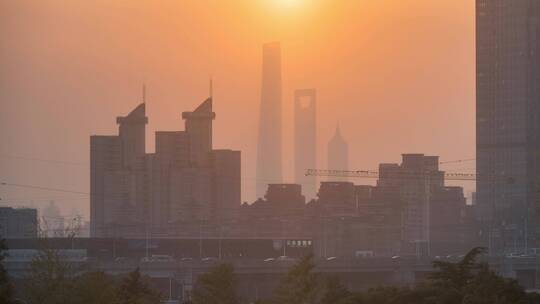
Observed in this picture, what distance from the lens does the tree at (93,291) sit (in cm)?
7556

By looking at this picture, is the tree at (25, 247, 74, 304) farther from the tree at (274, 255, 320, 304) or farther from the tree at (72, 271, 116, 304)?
the tree at (274, 255, 320, 304)

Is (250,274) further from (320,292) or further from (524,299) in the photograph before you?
(524,299)

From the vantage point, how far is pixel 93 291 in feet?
255

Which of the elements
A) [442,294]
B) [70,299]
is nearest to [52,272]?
[70,299]

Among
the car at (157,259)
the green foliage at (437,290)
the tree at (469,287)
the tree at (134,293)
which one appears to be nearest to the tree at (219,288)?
the tree at (134,293)

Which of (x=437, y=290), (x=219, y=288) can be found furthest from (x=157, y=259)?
(x=437, y=290)

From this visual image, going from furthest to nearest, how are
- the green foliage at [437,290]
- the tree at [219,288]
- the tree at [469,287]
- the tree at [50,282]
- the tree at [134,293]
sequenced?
1. the tree at [219,288]
2. the tree at [134,293]
3. the tree at [50,282]
4. the green foliage at [437,290]
5. the tree at [469,287]

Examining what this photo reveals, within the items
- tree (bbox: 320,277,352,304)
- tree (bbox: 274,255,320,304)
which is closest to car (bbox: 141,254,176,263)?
tree (bbox: 320,277,352,304)

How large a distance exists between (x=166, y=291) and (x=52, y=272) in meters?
82.7

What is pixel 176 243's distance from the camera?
193 meters

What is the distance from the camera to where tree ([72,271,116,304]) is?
75.6 metres

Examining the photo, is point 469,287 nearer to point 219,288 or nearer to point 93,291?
point 219,288

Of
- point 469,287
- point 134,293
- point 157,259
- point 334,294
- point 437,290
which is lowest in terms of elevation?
point 334,294

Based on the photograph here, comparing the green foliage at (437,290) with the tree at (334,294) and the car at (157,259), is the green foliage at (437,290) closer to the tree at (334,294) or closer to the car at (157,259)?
the tree at (334,294)
